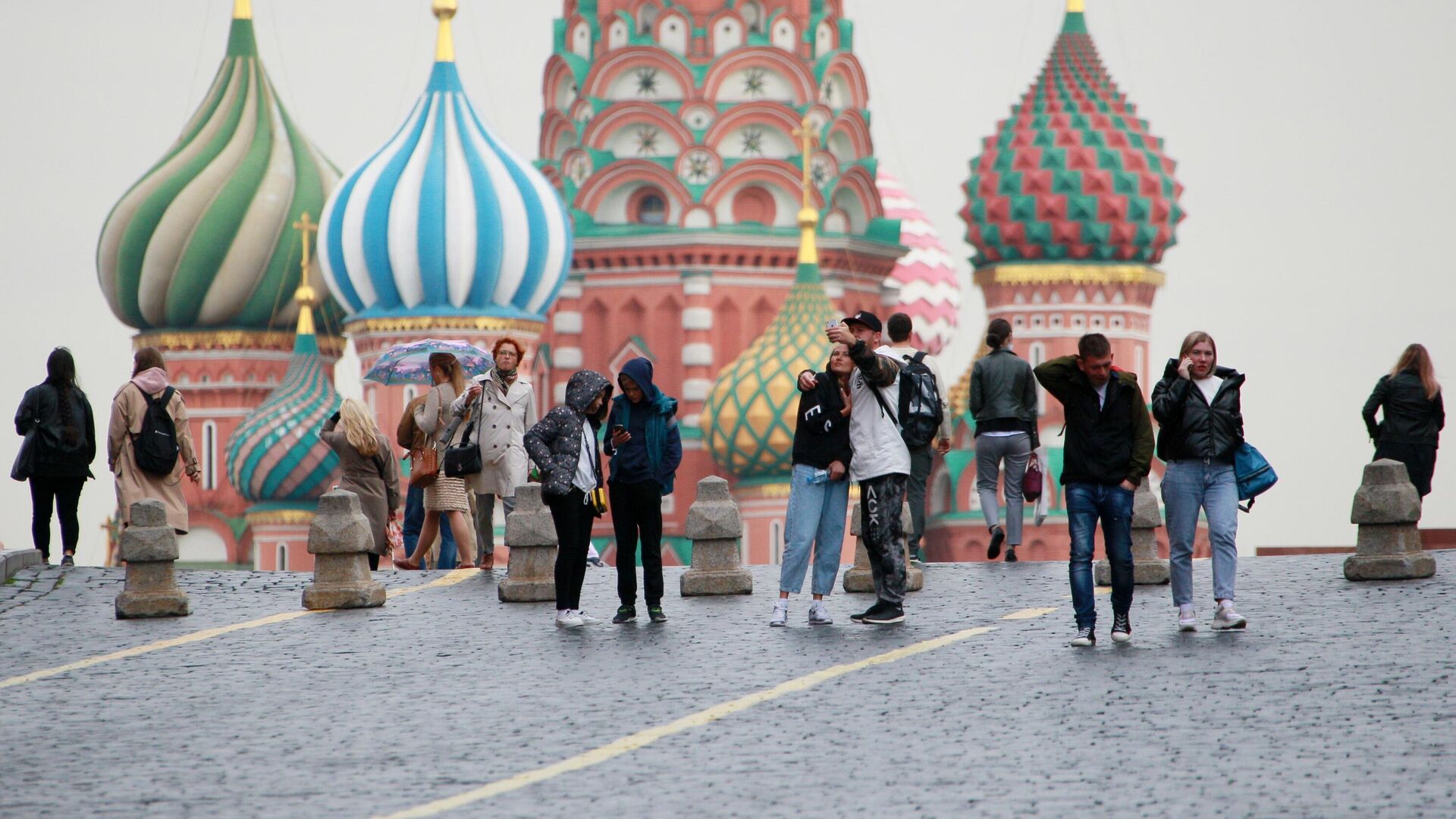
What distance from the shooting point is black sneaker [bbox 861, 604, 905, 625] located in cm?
1255

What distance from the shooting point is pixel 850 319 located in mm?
12570

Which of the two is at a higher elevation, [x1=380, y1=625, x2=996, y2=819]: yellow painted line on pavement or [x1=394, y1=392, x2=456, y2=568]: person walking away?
[x1=394, y1=392, x2=456, y2=568]: person walking away

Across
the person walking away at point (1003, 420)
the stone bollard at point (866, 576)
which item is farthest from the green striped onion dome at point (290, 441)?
the stone bollard at point (866, 576)

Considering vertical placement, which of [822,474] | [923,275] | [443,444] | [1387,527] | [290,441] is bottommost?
[1387,527]

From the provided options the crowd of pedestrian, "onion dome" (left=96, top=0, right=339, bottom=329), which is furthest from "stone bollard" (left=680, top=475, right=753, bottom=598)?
"onion dome" (left=96, top=0, right=339, bottom=329)

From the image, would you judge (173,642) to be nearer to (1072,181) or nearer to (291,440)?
(291,440)

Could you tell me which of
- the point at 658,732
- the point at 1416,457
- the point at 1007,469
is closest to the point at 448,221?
the point at 1007,469

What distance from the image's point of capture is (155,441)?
1552cm

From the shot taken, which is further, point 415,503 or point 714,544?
point 415,503

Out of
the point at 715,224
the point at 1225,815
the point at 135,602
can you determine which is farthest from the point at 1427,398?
the point at 715,224

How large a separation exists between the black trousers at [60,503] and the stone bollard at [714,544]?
4.02m

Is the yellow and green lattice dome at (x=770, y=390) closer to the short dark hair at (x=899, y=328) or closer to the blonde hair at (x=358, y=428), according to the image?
the blonde hair at (x=358, y=428)

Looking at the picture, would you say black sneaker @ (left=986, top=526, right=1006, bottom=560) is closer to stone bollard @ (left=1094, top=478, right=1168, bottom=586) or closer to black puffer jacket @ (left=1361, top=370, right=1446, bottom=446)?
stone bollard @ (left=1094, top=478, right=1168, bottom=586)

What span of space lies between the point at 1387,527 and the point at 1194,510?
2927mm
